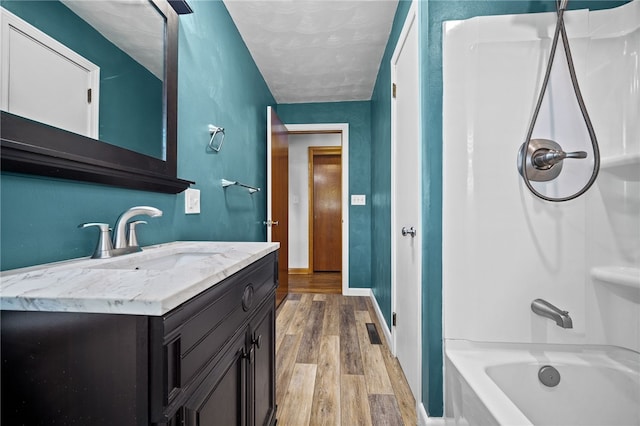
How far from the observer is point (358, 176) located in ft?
11.4

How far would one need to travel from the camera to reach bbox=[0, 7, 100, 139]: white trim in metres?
0.63

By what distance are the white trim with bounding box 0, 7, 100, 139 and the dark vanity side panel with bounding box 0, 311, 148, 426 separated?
19.6 inches

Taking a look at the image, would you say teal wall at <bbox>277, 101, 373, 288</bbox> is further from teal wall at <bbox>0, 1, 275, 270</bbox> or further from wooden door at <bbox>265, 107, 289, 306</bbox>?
teal wall at <bbox>0, 1, 275, 270</bbox>

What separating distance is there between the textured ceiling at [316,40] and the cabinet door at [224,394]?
6.82 feet

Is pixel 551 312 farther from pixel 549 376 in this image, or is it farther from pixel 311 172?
pixel 311 172

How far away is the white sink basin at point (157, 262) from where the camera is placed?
85cm

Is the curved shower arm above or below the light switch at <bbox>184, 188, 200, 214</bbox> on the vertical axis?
above

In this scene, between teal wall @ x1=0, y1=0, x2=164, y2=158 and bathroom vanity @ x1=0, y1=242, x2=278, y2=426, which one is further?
teal wall @ x1=0, y1=0, x2=164, y2=158

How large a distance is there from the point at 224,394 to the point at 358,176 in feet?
9.73

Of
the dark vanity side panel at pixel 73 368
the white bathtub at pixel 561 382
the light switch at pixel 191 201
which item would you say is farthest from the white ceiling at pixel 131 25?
the white bathtub at pixel 561 382

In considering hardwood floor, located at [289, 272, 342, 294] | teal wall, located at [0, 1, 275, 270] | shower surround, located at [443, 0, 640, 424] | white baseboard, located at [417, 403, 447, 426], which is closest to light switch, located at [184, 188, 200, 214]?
teal wall, located at [0, 1, 275, 270]

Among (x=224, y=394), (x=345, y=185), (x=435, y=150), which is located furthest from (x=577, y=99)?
(x=345, y=185)

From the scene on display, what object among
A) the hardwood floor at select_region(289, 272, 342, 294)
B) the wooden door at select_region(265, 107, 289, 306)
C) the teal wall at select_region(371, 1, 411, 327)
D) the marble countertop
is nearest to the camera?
the marble countertop

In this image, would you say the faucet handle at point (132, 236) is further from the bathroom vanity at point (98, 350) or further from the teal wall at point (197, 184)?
the bathroom vanity at point (98, 350)
